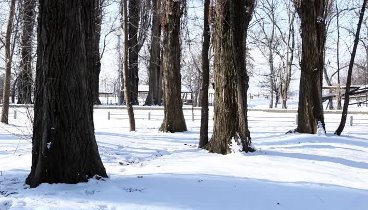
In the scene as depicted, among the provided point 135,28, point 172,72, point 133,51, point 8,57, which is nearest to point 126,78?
point 172,72

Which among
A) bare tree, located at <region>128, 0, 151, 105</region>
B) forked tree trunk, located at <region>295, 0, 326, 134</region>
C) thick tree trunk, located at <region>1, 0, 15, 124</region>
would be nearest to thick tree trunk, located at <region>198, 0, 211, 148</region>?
forked tree trunk, located at <region>295, 0, 326, 134</region>

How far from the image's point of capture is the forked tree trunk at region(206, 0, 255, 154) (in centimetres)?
1028

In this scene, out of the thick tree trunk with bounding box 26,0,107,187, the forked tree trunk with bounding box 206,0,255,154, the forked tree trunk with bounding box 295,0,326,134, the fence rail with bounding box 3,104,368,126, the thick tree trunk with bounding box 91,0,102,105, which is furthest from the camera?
the fence rail with bounding box 3,104,368,126

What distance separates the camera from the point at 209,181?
7188 millimetres

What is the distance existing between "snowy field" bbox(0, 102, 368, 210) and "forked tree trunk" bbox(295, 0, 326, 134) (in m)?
2.72

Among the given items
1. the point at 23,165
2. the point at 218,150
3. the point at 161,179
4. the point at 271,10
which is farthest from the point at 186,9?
the point at 271,10

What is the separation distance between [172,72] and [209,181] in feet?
32.8

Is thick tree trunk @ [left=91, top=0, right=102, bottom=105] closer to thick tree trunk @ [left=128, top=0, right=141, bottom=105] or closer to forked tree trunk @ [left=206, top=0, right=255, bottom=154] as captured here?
forked tree trunk @ [left=206, top=0, right=255, bottom=154]

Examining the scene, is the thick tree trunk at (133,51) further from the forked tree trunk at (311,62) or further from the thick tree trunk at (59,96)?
the thick tree trunk at (59,96)

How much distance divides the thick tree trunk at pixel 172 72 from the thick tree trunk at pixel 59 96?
9.51 m

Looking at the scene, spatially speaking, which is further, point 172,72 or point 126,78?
point 126,78

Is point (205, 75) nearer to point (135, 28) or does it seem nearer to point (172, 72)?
point (172, 72)

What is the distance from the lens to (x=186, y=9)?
16188 millimetres

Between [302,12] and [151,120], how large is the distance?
11262mm
